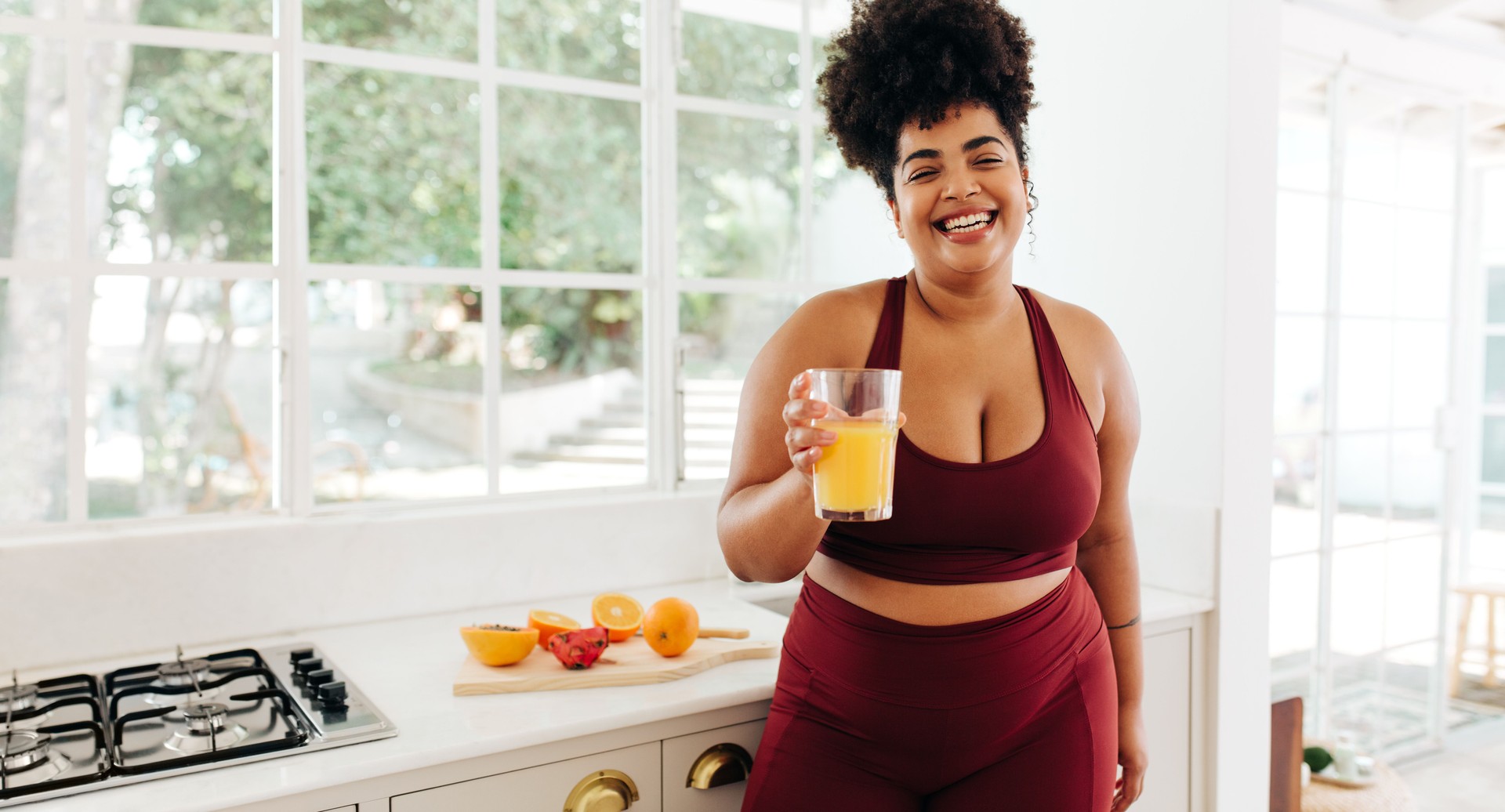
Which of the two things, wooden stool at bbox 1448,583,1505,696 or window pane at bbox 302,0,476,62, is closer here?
wooden stool at bbox 1448,583,1505,696

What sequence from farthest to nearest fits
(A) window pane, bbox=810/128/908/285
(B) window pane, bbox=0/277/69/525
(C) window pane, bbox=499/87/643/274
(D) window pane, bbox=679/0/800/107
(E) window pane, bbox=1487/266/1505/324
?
(C) window pane, bbox=499/87/643/274, (D) window pane, bbox=679/0/800/107, (B) window pane, bbox=0/277/69/525, (E) window pane, bbox=1487/266/1505/324, (A) window pane, bbox=810/128/908/285

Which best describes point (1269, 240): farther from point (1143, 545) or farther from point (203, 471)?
point (203, 471)

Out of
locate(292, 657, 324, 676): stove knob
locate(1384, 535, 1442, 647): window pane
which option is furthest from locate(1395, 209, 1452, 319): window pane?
locate(292, 657, 324, 676): stove knob

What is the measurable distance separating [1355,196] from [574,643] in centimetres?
312

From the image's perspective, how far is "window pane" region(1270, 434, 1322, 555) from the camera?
3.24 metres

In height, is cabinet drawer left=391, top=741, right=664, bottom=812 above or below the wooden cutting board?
below

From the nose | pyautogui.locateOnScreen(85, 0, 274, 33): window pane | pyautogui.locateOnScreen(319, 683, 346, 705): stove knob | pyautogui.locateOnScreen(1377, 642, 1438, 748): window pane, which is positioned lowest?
pyautogui.locateOnScreen(1377, 642, 1438, 748): window pane

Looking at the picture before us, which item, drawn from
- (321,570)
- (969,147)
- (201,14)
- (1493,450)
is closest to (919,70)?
(969,147)

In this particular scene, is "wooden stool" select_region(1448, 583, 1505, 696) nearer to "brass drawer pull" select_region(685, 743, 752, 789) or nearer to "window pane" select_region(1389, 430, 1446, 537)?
"window pane" select_region(1389, 430, 1446, 537)

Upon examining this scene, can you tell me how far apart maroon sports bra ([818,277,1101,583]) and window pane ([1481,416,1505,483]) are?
4.40m

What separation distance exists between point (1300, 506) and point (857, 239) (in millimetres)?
1693

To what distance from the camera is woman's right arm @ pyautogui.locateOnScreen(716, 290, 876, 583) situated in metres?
1.09

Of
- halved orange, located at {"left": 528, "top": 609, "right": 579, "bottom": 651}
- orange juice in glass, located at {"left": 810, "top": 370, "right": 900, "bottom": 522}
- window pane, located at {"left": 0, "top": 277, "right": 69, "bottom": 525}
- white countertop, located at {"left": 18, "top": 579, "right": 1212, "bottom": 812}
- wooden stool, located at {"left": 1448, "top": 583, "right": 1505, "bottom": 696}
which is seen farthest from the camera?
window pane, located at {"left": 0, "top": 277, "right": 69, "bottom": 525}

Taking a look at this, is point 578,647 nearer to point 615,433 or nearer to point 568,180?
point 568,180
